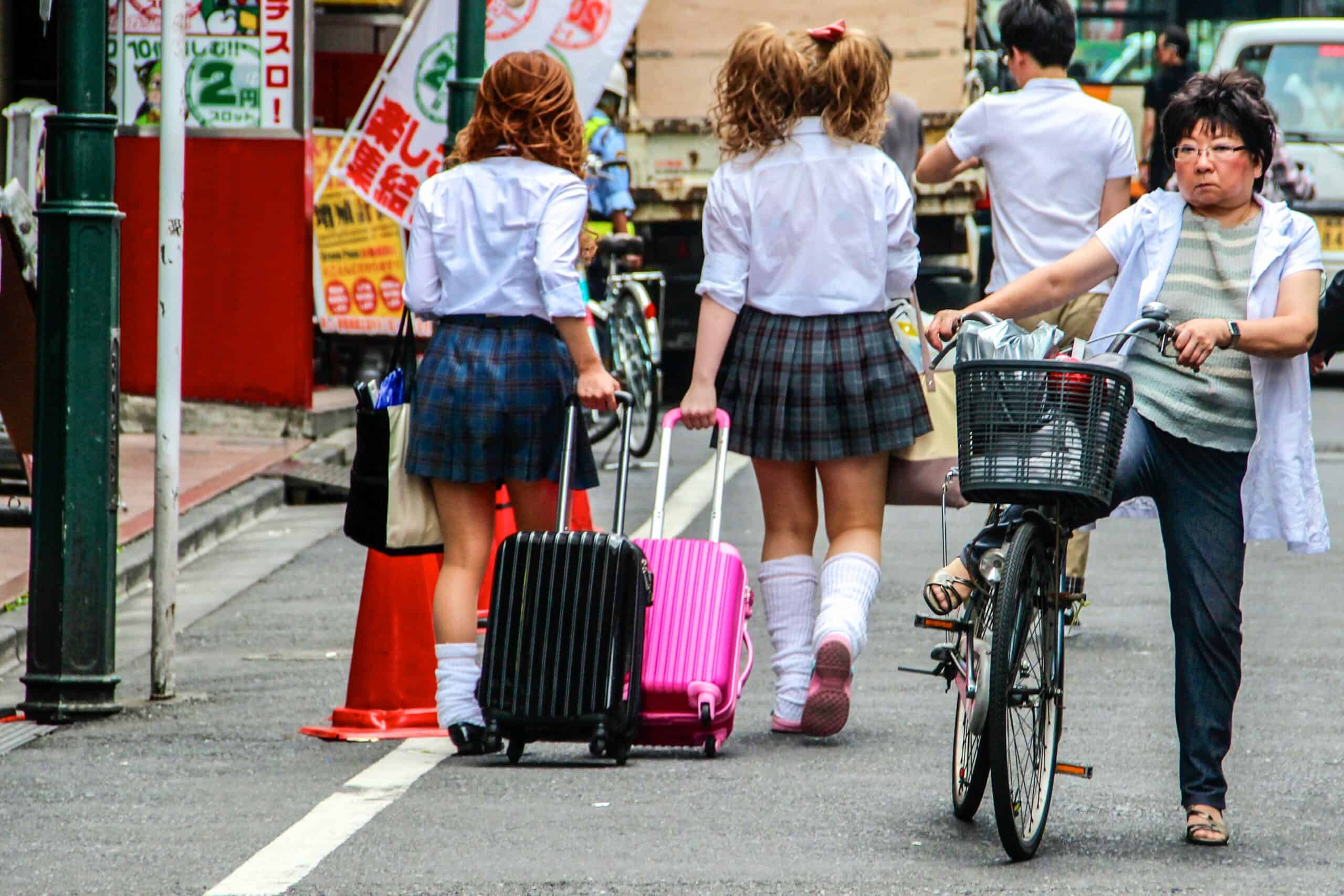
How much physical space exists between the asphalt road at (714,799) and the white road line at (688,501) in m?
2.17

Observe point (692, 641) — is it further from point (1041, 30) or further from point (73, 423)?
point (1041, 30)

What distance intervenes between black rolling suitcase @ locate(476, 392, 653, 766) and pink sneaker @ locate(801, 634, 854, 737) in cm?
53

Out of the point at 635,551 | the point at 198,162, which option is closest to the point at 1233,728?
the point at 635,551

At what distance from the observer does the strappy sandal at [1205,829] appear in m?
5.05

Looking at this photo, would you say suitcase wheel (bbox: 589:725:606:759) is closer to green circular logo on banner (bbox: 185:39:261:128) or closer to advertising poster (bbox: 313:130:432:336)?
green circular logo on banner (bbox: 185:39:261:128)

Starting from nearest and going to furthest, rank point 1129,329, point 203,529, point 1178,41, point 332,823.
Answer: point 1129,329 → point 332,823 → point 203,529 → point 1178,41

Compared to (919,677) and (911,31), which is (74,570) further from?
(911,31)

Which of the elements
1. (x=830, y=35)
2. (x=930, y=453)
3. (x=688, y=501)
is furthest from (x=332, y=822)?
(x=688, y=501)

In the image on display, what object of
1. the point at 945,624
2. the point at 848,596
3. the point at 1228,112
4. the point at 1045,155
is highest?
the point at 1228,112

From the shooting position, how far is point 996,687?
4754 millimetres

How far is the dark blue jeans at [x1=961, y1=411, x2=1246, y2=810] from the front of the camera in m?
5.04

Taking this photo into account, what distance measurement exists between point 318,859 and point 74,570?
2.03m

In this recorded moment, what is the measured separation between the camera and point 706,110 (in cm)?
1585

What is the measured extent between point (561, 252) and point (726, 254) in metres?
0.51
